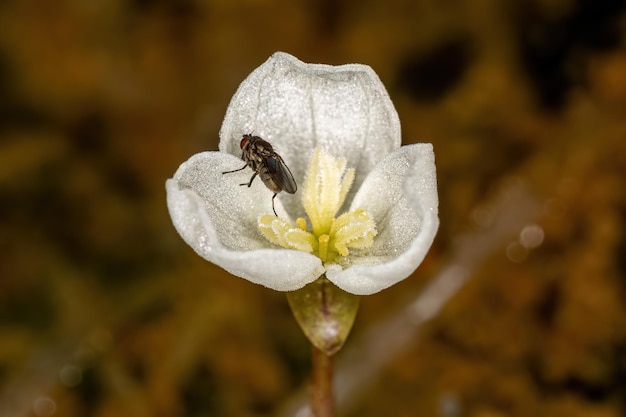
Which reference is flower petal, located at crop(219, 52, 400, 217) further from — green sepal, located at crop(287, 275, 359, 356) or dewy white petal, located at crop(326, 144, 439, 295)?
green sepal, located at crop(287, 275, 359, 356)

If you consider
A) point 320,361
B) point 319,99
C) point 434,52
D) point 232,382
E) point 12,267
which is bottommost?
point 232,382

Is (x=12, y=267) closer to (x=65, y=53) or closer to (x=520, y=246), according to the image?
(x=65, y=53)

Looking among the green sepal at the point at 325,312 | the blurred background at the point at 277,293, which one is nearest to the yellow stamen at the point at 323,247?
the green sepal at the point at 325,312

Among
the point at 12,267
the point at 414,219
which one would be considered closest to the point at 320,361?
the point at 414,219

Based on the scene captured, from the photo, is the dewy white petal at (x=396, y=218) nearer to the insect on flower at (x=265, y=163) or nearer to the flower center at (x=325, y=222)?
the flower center at (x=325, y=222)

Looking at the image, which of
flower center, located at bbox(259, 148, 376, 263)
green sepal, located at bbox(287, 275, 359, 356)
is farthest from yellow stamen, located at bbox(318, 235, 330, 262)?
green sepal, located at bbox(287, 275, 359, 356)

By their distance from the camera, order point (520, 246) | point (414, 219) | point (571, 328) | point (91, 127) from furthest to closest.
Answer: point (91, 127)
point (520, 246)
point (571, 328)
point (414, 219)
